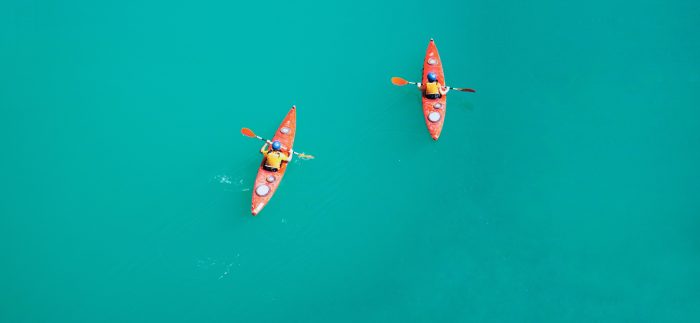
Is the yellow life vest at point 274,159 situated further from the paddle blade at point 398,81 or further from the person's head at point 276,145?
the paddle blade at point 398,81

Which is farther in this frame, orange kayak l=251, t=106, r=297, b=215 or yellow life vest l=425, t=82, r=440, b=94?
yellow life vest l=425, t=82, r=440, b=94

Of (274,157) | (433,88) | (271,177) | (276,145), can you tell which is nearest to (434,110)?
(433,88)

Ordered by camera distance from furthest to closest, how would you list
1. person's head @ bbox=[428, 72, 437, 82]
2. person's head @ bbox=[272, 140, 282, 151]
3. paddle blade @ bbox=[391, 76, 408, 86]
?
paddle blade @ bbox=[391, 76, 408, 86] → person's head @ bbox=[428, 72, 437, 82] → person's head @ bbox=[272, 140, 282, 151]

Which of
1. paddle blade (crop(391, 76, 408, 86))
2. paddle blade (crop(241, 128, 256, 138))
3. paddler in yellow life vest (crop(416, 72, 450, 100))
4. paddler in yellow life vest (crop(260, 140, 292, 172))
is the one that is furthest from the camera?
paddle blade (crop(391, 76, 408, 86))

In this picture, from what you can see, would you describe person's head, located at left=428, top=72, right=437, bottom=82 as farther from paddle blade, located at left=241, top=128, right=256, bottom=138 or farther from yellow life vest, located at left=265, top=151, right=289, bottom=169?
paddle blade, located at left=241, top=128, right=256, bottom=138

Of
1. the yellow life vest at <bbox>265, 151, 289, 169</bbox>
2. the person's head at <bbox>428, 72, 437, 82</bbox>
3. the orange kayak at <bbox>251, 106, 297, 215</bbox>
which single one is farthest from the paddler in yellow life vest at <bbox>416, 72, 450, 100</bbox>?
the yellow life vest at <bbox>265, 151, 289, 169</bbox>

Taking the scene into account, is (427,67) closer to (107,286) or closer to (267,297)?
(267,297)
